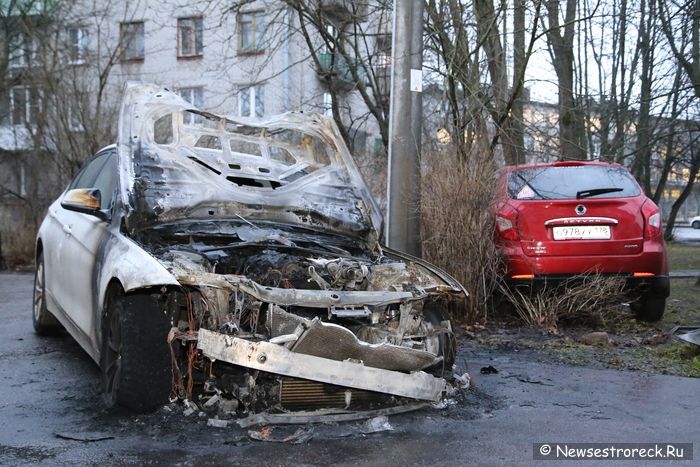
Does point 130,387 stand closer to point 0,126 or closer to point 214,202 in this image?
point 214,202

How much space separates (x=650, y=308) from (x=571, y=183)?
5.17 ft

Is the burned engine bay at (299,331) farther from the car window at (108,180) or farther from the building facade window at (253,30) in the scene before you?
the building facade window at (253,30)

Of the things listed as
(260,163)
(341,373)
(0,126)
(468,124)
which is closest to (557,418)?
(341,373)

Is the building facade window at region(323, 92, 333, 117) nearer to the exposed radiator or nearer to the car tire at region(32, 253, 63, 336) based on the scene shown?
the car tire at region(32, 253, 63, 336)

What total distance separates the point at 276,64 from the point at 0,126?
420 inches

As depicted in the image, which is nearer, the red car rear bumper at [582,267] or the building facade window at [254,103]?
the red car rear bumper at [582,267]

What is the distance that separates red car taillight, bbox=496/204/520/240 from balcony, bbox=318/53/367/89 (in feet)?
15.9

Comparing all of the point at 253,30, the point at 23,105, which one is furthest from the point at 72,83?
the point at 253,30

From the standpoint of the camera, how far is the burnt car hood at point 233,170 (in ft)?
16.6

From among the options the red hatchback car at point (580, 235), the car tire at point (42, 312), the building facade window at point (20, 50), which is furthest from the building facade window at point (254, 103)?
the red hatchback car at point (580, 235)

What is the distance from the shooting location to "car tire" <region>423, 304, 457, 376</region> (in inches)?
179

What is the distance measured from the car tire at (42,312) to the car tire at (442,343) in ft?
11.8

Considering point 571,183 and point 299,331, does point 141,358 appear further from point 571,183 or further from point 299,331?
point 571,183

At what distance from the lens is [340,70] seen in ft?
43.2
